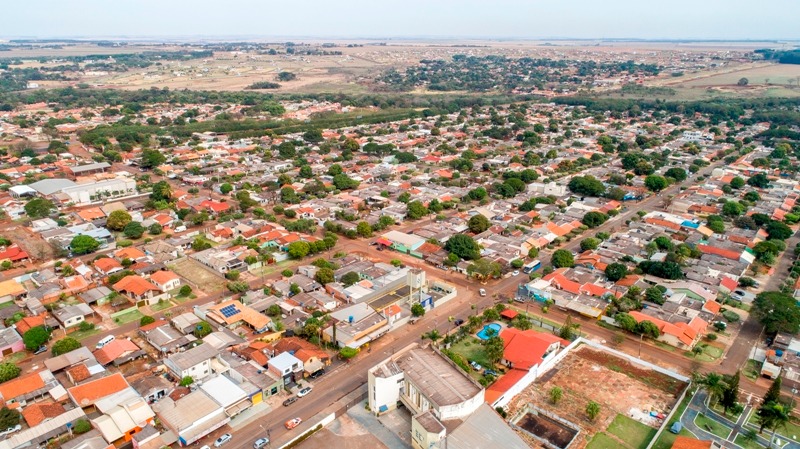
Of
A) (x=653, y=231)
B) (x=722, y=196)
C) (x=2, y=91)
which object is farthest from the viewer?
(x=2, y=91)

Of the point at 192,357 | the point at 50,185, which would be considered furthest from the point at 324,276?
the point at 50,185

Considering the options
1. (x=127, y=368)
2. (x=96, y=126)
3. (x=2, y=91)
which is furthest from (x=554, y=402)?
(x=2, y=91)

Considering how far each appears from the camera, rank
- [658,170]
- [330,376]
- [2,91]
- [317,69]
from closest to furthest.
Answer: [330,376] → [658,170] → [2,91] → [317,69]

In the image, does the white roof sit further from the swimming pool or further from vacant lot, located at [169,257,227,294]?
the swimming pool

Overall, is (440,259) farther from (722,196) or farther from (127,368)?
(722,196)

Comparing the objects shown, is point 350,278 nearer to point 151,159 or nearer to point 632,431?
point 632,431

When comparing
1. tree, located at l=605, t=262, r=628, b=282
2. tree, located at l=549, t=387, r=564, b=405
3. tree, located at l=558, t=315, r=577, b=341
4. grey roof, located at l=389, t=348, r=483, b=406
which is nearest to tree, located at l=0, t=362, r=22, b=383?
grey roof, located at l=389, t=348, r=483, b=406
